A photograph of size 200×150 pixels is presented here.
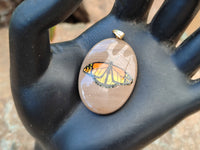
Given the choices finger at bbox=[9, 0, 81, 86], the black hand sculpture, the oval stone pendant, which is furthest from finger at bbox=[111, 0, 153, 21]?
finger at bbox=[9, 0, 81, 86]

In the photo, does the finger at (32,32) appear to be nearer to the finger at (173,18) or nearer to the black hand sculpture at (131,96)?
the black hand sculpture at (131,96)

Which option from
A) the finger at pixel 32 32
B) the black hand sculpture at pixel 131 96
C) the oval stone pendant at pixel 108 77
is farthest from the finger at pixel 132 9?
the finger at pixel 32 32

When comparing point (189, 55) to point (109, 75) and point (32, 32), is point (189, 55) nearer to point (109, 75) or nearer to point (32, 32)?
point (109, 75)

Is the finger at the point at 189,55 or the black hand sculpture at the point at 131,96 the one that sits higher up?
the finger at the point at 189,55

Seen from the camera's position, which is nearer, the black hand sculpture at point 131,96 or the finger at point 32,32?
the finger at point 32,32

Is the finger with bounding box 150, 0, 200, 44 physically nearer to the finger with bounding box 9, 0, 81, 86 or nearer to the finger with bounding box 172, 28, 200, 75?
the finger with bounding box 172, 28, 200, 75

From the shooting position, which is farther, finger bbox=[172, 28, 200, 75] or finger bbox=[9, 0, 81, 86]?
finger bbox=[172, 28, 200, 75]

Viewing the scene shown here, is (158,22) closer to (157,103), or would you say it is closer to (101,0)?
(157,103)
